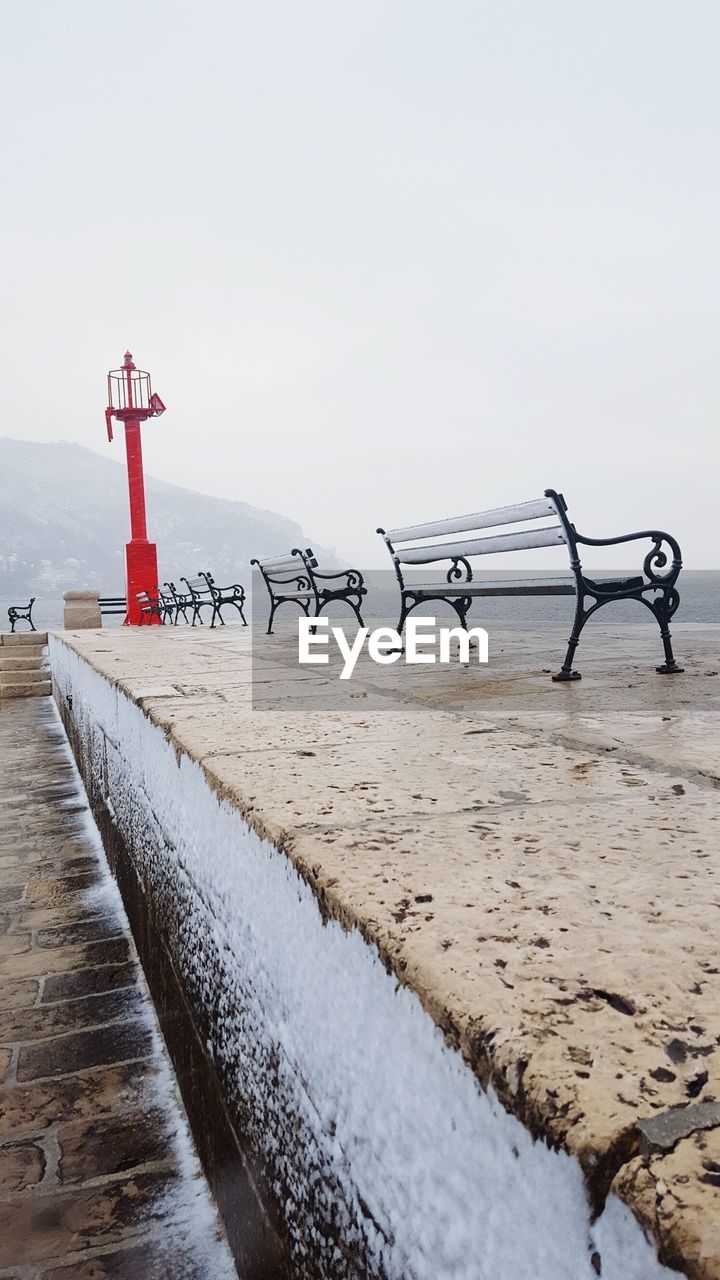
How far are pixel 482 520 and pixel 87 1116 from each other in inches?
133

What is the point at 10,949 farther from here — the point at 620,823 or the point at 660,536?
the point at 660,536

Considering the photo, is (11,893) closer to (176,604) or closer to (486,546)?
(486,546)

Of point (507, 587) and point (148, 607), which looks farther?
point (148, 607)

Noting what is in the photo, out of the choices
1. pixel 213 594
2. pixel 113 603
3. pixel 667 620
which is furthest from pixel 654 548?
pixel 113 603

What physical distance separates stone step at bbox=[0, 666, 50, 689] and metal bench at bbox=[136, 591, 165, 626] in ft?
8.52

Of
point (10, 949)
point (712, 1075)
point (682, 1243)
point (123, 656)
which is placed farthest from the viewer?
point (123, 656)

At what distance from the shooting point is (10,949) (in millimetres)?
3098

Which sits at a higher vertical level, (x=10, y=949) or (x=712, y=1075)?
(x=712, y=1075)

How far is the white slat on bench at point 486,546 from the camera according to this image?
402 cm

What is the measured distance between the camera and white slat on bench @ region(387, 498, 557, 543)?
4.00 m

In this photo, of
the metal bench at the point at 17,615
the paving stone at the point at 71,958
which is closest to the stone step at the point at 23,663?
the metal bench at the point at 17,615

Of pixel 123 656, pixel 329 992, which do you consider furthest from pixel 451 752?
pixel 123 656

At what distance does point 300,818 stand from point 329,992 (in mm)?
372

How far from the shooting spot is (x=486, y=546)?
4652 mm
